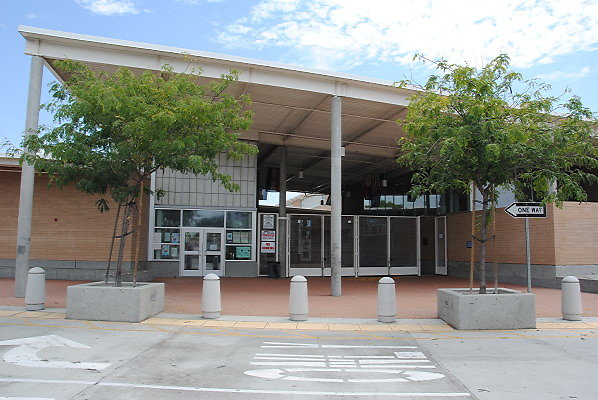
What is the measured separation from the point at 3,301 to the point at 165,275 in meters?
8.08

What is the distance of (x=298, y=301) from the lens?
396 inches

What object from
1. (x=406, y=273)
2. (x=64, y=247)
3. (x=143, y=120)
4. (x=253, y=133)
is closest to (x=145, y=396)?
(x=143, y=120)

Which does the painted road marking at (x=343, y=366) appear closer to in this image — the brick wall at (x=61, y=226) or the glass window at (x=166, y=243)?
the brick wall at (x=61, y=226)

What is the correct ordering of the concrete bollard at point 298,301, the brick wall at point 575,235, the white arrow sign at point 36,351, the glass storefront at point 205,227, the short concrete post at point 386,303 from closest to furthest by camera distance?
the white arrow sign at point 36,351
the short concrete post at point 386,303
the concrete bollard at point 298,301
the brick wall at point 575,235
the glass storefront at point 205,227

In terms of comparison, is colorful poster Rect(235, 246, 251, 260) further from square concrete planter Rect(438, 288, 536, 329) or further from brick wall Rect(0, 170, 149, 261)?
square concrete planter Rect(438, 288, 536, 329)

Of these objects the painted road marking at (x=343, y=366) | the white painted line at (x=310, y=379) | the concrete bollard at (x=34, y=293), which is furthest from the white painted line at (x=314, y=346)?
the concrete bollard at (x=34, y=293)

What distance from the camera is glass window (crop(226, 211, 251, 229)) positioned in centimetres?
2058

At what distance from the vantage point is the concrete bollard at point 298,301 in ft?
32.9

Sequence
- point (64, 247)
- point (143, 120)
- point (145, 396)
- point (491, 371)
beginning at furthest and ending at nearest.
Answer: point (64, 247)
point (143, 120)
point (491, 371)
point (145, 396)

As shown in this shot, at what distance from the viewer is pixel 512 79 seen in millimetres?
9859

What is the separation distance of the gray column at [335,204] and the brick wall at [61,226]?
25.9ft

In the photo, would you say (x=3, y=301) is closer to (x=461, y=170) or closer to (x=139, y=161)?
(x=139, y=161)

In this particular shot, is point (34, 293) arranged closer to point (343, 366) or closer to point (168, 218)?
point (343, 366)

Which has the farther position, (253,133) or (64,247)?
(253,133)
